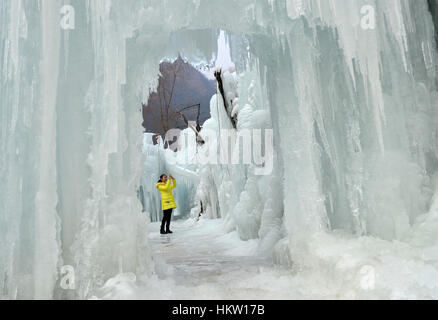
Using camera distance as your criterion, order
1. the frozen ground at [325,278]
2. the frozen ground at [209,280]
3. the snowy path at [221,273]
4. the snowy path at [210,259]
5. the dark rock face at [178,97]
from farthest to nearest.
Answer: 1. the dark rock face at [178,97]
2. the snowy path at [210,259]
3. the snowy path at [221,273]
4. the frozen ground at [209,280]
5. the frozen ground at [325,278]

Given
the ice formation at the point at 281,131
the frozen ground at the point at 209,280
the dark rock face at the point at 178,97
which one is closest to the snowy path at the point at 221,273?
the frozen ground at the point at 209,280

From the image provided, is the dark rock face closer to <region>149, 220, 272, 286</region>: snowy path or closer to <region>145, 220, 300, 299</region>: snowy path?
<region>149, 220, 272, 286</region>: snowy path

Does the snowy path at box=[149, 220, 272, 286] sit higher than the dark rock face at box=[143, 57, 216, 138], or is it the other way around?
the dark rock face at box=[143, 57, 216, 138]

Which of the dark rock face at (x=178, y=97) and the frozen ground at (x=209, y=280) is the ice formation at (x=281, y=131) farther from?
the dark rock face at (x=178, y=97)

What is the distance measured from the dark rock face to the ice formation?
1769 centimetres


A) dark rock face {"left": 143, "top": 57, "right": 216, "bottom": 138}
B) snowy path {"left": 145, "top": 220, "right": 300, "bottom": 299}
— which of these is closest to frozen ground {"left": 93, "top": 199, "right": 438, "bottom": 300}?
snowy path {"left": 145, "top": 220, "right": 300, "bottom": 299}

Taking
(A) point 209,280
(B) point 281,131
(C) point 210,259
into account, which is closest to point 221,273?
(A) point 209,280

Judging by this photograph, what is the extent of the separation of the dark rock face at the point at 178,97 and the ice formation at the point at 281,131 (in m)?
17.7

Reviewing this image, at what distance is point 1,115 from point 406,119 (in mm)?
3501

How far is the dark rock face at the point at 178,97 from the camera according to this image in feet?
70.7

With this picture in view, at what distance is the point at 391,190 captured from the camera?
302cm

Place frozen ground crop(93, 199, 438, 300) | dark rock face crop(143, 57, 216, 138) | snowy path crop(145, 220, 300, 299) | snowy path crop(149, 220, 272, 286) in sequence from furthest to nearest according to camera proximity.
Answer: dark rock face crop(143, 57, 216, 138) → snowy path crop(149, 220, 272, 286) → snowy path crop(145, 220, 300, 299) → frozen ground crop(93, 199, 438, 300)

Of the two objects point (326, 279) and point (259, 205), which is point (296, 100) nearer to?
point (326, 279)

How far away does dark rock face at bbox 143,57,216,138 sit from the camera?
21.5m
